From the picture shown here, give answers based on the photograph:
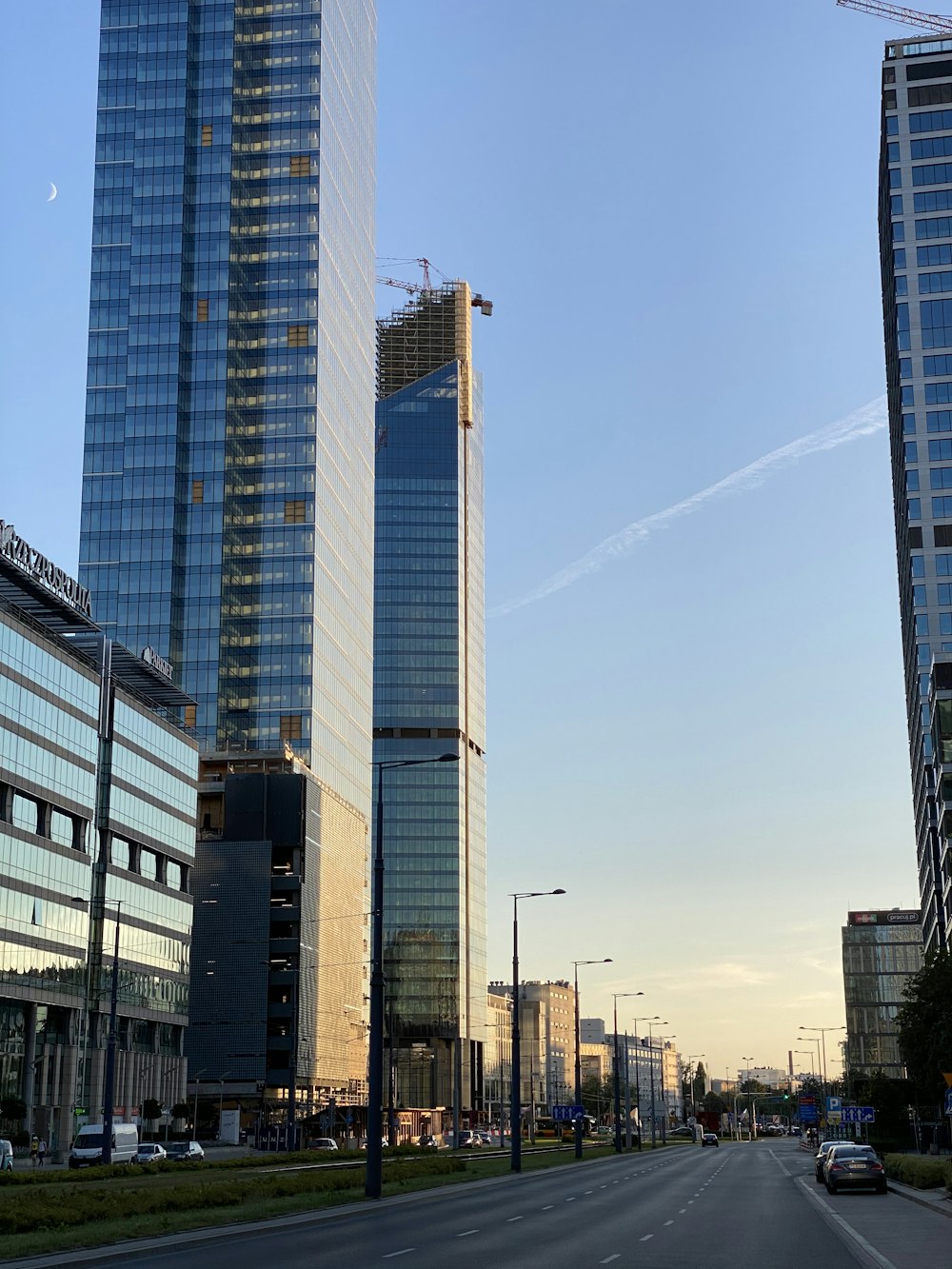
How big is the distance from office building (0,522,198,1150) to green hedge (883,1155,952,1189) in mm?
46674

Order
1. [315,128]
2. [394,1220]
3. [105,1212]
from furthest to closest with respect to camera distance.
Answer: [315,128], [394,1220], [105,1212]

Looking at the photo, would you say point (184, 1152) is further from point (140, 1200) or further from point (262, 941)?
point (262, 941)

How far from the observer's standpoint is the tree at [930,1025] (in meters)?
78.1

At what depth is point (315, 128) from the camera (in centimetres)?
18788

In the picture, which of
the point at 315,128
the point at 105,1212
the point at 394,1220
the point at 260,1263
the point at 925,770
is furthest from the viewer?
the point at 315,128

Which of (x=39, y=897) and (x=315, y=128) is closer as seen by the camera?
(x=39, y=897)

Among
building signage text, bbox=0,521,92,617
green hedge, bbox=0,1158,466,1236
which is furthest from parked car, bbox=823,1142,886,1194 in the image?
building signage text, bbox=0,521,92,617

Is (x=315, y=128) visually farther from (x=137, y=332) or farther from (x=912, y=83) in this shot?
(x=912, y=83)

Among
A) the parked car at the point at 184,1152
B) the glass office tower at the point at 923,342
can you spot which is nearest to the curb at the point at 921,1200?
the parked car at the point at 184,1152

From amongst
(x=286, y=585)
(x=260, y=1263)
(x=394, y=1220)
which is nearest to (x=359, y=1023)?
(x=286, y=585)

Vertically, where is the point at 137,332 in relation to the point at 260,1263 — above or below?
above

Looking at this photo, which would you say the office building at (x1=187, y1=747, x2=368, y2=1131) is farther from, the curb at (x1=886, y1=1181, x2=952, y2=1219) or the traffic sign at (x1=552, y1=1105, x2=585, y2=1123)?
the curb at (x1=886, y1=1181, x2=952, y2=1219)

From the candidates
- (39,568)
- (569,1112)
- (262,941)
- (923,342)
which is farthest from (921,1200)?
(923,342)

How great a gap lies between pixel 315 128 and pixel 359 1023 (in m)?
110
